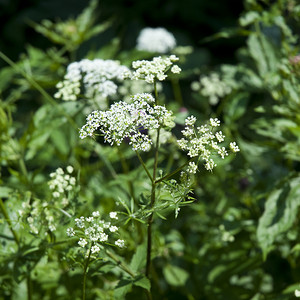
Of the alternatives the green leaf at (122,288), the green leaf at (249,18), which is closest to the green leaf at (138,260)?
the green leaf at (122,288)

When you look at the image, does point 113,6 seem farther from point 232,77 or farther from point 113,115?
point 113,115

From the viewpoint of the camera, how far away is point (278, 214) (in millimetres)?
2402

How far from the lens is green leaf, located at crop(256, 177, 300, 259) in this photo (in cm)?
234

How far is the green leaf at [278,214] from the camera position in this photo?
234 centimetres

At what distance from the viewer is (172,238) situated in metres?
2.97

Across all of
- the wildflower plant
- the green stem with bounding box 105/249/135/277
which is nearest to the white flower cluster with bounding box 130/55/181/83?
the wildflower plant

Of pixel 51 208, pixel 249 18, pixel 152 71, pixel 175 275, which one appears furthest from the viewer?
pixel 175 275

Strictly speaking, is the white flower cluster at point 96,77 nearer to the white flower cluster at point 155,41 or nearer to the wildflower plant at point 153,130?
the wildflower plant at point 153,130

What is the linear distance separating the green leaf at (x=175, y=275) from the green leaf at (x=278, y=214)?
29.1 inches

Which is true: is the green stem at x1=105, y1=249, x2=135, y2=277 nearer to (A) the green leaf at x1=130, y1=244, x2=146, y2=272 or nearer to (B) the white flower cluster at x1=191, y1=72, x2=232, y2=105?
(A) the green leaf at x1=130, y1=244, x2=146, y2=272

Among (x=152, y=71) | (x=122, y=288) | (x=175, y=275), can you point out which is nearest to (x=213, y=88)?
(x=175, y=275)

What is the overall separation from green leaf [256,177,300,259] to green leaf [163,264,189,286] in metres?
0.74

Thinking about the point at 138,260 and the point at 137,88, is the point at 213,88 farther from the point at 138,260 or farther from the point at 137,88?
the point at 138,260

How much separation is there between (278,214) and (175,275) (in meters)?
0.90
